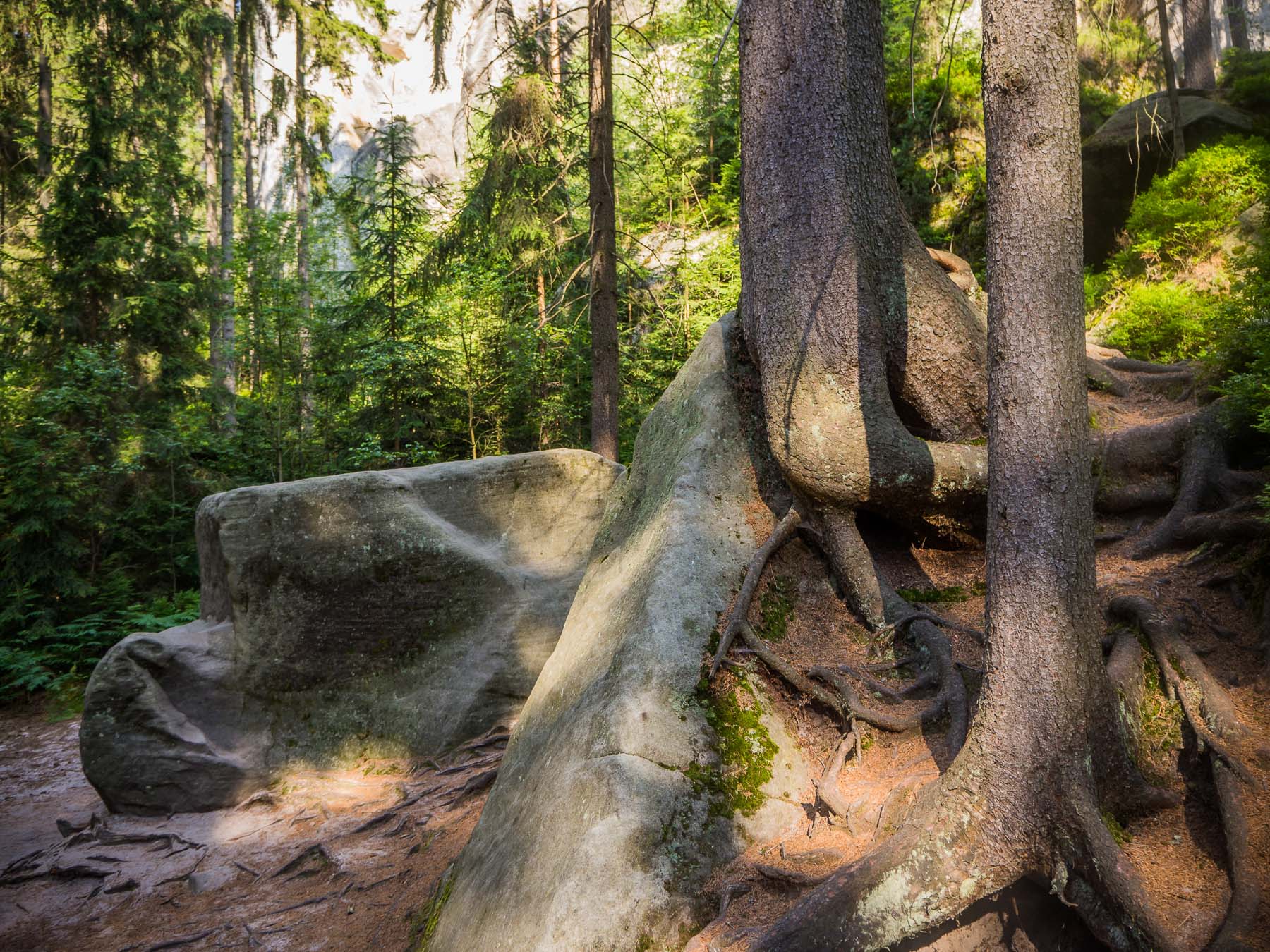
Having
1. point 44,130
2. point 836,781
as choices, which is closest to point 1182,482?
point 836,781

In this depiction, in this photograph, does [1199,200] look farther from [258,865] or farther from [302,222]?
[302,222]

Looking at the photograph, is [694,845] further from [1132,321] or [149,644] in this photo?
[1132,321]

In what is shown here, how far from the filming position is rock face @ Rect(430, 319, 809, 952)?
3.27 meters

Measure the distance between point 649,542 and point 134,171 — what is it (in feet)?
39.2

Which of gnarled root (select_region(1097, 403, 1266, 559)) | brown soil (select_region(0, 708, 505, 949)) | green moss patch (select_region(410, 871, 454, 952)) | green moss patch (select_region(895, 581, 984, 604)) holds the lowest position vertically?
brown soil (select_region(0, 708, 505, 949))

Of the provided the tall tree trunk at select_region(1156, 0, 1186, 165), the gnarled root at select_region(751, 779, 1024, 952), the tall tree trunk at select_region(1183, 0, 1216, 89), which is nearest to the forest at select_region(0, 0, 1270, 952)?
the gnarled root at select_region(751, 779, 1024, 952)

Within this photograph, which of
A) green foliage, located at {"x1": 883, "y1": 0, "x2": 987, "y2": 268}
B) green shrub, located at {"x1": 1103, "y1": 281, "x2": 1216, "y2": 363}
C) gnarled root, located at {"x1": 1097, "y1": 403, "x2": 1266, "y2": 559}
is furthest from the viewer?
green foliage, located at {"x1": 883, "y1": 0, "x2": 987, "y2": 268}

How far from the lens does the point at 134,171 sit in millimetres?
11945

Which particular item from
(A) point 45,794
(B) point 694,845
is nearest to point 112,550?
(A) point 45,794

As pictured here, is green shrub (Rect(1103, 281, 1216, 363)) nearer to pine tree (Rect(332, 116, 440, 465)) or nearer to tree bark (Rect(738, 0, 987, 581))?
tree bark (Rect(738, 0, 987, 581))

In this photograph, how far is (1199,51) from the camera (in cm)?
1438

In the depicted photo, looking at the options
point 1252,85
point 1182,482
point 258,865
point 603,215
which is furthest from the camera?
point 1252,85

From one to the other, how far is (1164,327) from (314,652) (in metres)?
8.86

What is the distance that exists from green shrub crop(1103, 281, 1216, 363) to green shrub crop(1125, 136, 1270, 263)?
4.72ft
